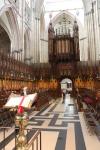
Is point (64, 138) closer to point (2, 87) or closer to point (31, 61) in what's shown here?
point (2, 87)

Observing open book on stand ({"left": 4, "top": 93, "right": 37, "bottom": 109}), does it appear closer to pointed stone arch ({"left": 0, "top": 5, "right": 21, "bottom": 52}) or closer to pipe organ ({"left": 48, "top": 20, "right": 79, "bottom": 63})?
pointed stone arch ({"left": 0, "top": 5, "right": 21, "bottom": 52})

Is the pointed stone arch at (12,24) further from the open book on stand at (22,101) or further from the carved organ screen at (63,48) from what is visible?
the open book on stand at (22,101)

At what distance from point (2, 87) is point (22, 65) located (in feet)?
16.2

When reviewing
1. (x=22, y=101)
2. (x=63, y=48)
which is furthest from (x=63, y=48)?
(x=22, y=101)

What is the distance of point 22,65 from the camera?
19.7 meters

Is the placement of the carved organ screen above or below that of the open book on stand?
above

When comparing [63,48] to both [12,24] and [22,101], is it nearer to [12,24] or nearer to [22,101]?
[12,24]

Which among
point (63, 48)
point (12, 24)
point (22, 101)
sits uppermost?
point (12, 24)

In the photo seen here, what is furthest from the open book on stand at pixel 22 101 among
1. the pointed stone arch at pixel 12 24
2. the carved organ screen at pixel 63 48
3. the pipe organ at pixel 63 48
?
the carved organ screen at pixel 63 48

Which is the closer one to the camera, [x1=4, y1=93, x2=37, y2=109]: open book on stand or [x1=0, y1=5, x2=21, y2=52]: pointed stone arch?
[x1=4, y1=93, x2=37, y2=109]: open book on stand

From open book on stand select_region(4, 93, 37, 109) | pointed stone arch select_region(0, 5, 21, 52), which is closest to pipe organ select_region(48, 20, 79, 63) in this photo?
pointed stone arch select_region(0, 5, 21, 52)

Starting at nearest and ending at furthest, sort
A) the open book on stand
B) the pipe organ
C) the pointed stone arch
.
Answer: the open book on stand
the pointed stone arch
the pipe organ

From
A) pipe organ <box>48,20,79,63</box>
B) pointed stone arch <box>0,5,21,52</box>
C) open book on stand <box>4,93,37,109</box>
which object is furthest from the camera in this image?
pipe organ <box>48,20,79,63</box>

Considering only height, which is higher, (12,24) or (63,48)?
(12,24)
